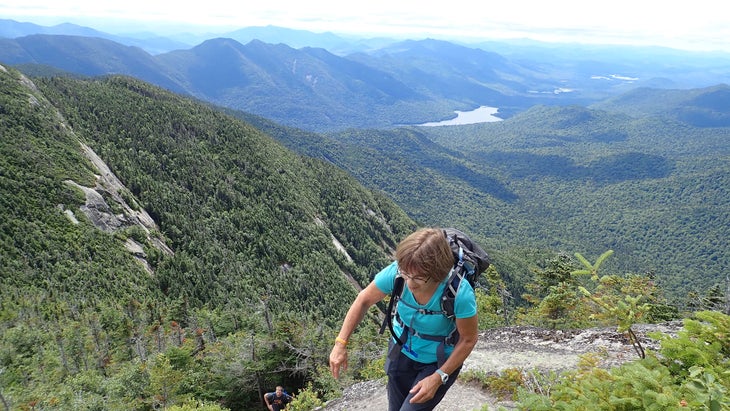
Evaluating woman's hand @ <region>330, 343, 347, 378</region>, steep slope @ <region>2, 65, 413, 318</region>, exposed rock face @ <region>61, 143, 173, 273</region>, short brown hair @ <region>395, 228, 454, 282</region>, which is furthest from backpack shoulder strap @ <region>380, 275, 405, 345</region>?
exposed rock face @ <region>61, 143, 173, 273</region>

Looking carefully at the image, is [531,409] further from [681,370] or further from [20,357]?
[20,357]

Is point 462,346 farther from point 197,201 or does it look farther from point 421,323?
point 197,201

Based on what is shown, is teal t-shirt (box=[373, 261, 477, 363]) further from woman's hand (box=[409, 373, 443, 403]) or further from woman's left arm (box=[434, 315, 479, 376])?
woman's hand (box=[409, 373, 443, 403])

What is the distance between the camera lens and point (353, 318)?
579 cm

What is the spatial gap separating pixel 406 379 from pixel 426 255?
7.89ft

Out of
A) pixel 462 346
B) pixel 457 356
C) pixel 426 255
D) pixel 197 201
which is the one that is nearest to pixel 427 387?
pixel 457 356

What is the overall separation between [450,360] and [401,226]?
13447cm

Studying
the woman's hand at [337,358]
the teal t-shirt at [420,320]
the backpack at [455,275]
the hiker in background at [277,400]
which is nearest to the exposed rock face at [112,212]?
the hiker in background at [277,400]

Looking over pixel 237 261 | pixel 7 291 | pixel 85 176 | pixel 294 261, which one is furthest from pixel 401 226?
pixel 7 291

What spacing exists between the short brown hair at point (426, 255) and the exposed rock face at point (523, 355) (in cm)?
722

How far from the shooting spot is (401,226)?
138875 mm

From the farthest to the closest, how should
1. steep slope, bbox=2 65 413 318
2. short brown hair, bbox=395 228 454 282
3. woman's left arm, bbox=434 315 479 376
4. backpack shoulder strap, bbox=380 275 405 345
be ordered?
steep slope, bbox=2 65 413 318 < backpack shoulder strap, bbox=380 275 405 345 < woman's left arm, bbox=434 315 479 376 < short brown hair, bbox=395 228 454 282

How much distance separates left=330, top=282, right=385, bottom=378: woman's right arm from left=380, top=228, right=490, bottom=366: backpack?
11.0 inches

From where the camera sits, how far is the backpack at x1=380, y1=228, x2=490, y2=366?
483cm
